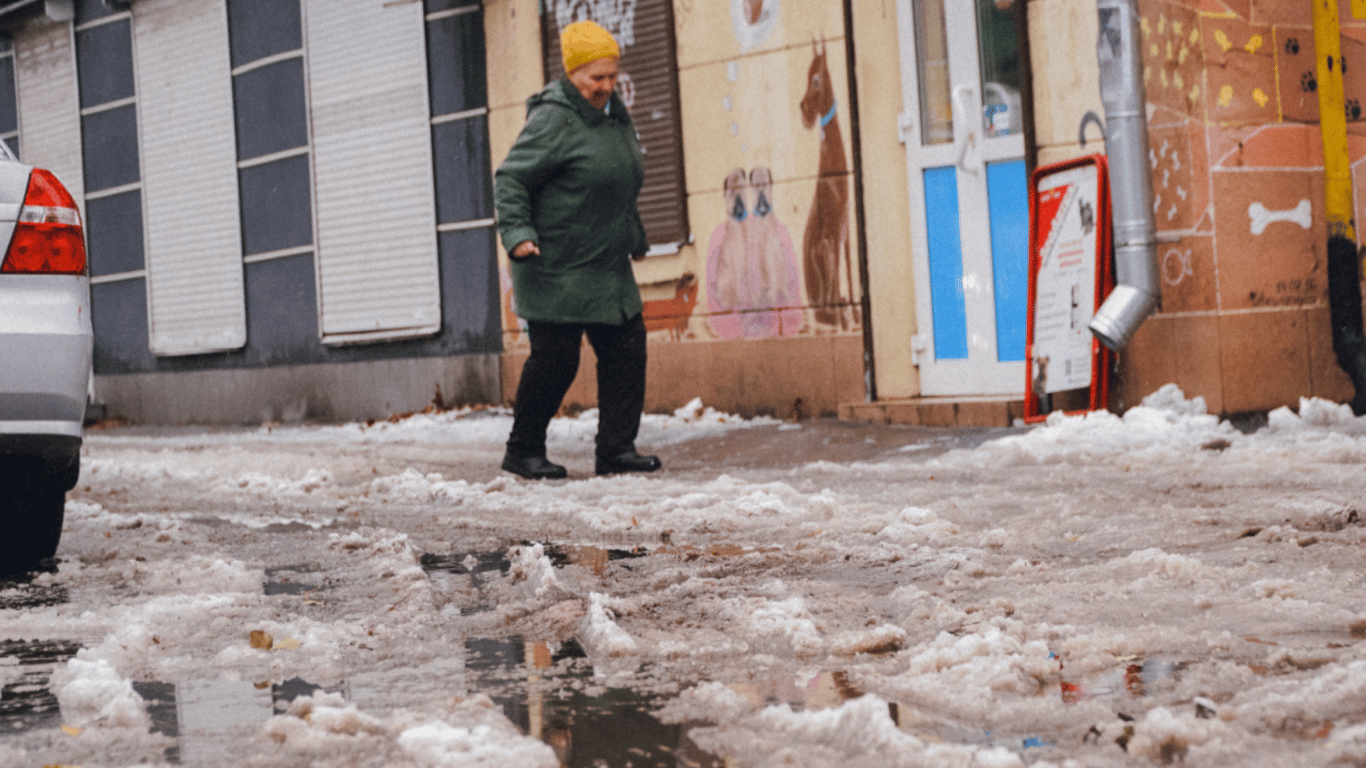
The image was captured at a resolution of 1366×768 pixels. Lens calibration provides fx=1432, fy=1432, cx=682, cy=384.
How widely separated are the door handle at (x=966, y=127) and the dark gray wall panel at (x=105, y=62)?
1025 centimetres

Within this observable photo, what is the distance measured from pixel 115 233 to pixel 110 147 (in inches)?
37.3

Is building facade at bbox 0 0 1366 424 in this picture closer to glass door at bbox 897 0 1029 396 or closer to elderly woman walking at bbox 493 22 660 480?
glass door at bbox 897 0 1029 396

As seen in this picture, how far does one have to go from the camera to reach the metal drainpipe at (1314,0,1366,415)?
7.81m

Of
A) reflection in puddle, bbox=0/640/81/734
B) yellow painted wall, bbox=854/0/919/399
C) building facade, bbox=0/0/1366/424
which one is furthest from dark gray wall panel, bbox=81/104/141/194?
reflection in puddle, bbox=0/640/81/734

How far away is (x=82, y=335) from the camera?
4266 mm

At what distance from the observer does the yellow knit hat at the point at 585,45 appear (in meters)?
6.64

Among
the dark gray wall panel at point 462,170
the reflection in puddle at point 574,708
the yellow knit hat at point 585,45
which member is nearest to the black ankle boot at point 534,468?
the yellow knit hat at point 585,45

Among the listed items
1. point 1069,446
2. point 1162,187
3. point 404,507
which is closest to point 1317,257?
point 1162,187

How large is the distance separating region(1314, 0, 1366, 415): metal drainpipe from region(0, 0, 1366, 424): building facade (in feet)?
0.25

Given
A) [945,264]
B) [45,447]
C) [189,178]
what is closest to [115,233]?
[189,178]

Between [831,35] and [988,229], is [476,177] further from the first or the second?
[988,229]

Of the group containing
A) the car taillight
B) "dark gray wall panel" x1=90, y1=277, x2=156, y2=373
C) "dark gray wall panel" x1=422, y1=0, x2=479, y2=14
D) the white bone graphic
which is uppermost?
"dark gray wall panel" x1=422, y1=0, x2=479, y2=14

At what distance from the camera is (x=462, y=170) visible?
1209cm

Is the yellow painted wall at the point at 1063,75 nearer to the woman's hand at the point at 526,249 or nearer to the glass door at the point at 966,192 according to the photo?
the glass door at the point at 966,192
